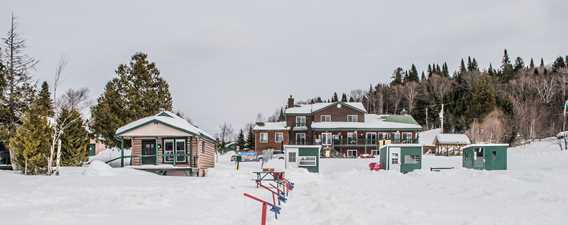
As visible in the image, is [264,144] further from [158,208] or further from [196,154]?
[158,208]

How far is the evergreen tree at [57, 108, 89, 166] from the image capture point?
107 ft

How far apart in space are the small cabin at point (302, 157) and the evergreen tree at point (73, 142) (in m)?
14.5

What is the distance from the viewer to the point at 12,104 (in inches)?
1246

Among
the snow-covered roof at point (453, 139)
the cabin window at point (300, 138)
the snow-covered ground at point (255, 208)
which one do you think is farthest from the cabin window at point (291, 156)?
the snow-covered roof at point (453, 139)

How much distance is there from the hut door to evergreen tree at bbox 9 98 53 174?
2359cm

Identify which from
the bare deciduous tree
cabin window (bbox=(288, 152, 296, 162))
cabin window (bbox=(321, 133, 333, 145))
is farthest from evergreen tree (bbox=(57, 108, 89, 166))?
the bare deciduous tree

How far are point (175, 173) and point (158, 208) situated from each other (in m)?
18.4

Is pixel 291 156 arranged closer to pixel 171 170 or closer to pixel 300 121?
pixel 171 170

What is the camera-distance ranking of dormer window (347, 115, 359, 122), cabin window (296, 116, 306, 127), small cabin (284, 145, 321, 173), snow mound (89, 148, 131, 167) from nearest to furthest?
small cabin (284, 145, 321, 173) < snow mound (89, 148, 131, 167) < dormer window (347, 115, 359, 122) < cabin window (296, 116, 306, 127)

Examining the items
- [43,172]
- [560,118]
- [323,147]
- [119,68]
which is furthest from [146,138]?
[560,118]

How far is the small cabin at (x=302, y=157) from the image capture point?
38.2m

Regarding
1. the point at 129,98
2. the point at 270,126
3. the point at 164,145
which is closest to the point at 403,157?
the point at 164,145

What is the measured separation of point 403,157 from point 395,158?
0.62m

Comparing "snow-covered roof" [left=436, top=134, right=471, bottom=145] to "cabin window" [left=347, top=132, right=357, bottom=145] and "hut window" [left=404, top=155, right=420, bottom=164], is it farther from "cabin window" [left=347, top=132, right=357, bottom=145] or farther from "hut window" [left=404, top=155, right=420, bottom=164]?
"hut window" [left=404, top=155, right=420, bottom=164]
